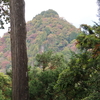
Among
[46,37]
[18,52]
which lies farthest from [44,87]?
[46,37]

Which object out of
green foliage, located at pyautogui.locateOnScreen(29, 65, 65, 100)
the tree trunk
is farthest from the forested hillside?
the tree trunk

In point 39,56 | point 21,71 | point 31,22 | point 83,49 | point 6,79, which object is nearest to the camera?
point 21,71

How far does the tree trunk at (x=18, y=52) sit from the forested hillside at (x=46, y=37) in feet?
190

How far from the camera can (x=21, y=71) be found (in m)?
2.92

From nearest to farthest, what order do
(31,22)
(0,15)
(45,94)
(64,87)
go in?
1. (64,87)
2. (45,94)
3. (0,15)
4. (31,22)

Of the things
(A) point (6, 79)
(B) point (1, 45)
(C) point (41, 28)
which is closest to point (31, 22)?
(C) point (41, 28)

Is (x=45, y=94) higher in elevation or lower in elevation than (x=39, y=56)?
lower

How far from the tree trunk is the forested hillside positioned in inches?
2279

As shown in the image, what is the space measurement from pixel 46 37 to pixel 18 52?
7557 centimetres

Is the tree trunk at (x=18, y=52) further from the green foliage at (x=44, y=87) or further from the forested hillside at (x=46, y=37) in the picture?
the forested hillside at (x=46, y=37)

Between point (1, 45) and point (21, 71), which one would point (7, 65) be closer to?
point (1, 45)

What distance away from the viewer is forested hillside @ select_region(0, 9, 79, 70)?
69.7 metres

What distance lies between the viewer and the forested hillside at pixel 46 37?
6969 cm

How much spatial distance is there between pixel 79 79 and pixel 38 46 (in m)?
69.1
